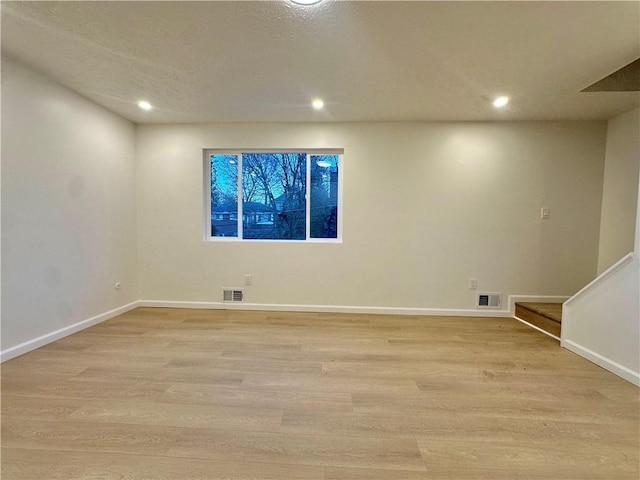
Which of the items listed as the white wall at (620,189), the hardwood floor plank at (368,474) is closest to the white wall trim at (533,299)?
the white wall at (620,189)

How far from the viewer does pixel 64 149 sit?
2.78 metres

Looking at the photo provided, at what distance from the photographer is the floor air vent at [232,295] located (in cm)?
381

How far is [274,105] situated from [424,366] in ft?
9.19

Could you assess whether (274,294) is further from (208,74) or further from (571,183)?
(571,183)

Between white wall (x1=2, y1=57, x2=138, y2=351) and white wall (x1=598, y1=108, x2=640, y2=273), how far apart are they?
5537 millimetres

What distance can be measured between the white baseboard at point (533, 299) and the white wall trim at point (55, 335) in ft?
15.2

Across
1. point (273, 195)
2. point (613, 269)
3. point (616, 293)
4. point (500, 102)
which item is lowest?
point (616, 293)

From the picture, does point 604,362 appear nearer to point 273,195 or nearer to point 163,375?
point 163,375

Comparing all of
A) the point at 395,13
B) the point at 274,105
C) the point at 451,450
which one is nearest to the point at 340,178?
the point at 274,105

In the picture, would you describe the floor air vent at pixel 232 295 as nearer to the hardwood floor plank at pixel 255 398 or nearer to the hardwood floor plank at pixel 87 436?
the hardwood floor plank at pixel 255 398

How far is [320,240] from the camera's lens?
382 cm

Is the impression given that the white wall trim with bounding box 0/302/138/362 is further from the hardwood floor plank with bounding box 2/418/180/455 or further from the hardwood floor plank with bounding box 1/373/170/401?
the hardwood floor plank with bounding box 2/418/180/455

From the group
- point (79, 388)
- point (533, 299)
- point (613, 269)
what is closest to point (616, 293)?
point (613, 269)

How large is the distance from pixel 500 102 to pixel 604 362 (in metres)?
2.42
